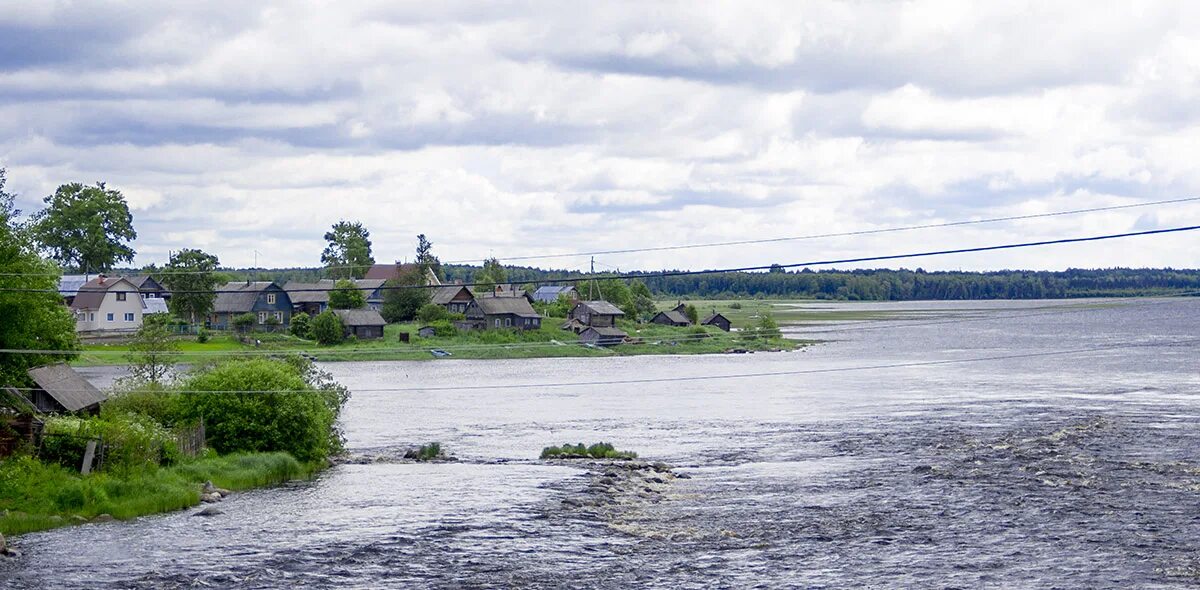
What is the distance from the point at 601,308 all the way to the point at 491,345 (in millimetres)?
23796

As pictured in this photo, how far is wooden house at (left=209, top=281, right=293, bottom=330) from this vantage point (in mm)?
143375

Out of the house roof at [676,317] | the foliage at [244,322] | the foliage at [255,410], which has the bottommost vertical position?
the foliage at [255,410]

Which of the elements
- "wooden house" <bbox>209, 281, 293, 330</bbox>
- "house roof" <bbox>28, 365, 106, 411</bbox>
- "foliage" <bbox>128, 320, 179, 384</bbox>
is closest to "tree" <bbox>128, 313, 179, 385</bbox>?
"foliage" <bbox>128, 320, 179, 384</bbox>

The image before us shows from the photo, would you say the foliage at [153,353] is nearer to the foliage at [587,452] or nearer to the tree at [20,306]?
the tree at [20,306]

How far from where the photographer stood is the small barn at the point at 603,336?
145500 mm

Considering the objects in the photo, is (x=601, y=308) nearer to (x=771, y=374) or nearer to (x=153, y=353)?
(x=771, y=374)

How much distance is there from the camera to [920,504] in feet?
156

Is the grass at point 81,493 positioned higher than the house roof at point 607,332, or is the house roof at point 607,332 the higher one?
the house roof at point 607,332

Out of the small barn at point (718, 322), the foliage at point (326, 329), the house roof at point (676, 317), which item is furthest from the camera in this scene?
the small barn at point (718, 322)

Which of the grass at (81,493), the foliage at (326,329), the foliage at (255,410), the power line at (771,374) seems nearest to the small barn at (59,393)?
the foliage at (255,410)

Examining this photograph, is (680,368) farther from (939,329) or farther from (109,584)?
(109,584)

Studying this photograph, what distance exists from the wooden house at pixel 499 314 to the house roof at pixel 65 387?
85.8m

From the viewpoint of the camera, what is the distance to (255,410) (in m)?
59.2

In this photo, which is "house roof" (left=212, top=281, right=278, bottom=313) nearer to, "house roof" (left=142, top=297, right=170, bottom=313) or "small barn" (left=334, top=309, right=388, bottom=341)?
"house roof" (left=142, top=297, right=170, bottom=313)
